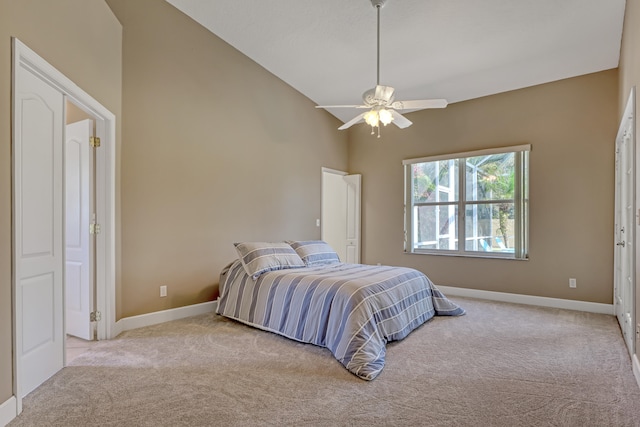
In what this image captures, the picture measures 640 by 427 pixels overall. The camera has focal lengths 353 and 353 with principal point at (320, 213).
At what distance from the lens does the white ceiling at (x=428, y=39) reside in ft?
10.9

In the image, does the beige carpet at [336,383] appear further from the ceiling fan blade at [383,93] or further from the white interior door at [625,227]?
the ceiling fan blade at [383,93]

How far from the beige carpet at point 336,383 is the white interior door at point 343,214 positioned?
2.86 m

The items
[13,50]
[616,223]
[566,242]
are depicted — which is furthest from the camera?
[566,242]

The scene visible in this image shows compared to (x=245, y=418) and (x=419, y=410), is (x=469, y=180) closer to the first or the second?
(x=419, y=410)

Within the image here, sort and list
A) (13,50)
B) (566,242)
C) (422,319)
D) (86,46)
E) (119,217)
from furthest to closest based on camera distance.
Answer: (566,242) < (422,319) < (119,217) < (86,46) < (13,50)

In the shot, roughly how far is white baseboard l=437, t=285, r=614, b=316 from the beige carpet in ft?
2.76

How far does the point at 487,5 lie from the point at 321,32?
5.32 ft

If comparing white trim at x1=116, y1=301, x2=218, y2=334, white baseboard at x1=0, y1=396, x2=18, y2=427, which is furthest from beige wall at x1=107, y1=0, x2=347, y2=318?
white baseboard at x1=0, y1=396, x2=18, y2=427

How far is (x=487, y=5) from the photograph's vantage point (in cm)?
321

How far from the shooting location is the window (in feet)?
15.6

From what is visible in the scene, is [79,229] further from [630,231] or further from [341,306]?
[630,231]

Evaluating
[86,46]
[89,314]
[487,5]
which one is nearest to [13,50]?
[86,46]

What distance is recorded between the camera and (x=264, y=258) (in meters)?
3.71

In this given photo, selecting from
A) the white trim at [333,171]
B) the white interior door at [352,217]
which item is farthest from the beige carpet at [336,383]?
the white trim at [333,171]
